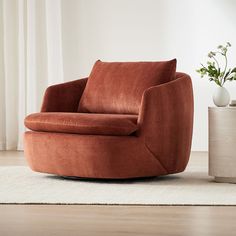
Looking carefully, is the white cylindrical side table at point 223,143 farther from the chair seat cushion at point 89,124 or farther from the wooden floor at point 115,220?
the wooden floor at point 115,220

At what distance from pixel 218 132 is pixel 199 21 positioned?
2.47 meters

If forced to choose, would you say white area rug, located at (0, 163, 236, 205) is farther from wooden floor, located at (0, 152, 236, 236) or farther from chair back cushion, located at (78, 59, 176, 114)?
chair back cushion, located at (78, 59, 176, 114)

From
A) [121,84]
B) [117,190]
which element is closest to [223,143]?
[117,190]

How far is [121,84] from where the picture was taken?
4.80m

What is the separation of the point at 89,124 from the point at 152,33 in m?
2.61

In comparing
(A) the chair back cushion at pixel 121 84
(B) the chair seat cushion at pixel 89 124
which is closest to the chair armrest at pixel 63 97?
(A) the chair back cushion at pixel 121 84

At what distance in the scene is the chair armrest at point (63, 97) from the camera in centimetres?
491

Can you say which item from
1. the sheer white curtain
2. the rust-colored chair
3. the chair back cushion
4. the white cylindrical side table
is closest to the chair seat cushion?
the rust-colored chair

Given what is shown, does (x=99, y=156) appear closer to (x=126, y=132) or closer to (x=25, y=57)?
(x=126, y=132)

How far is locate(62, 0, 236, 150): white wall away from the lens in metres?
6.56

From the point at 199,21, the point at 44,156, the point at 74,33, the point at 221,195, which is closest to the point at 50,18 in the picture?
the point at 74,33

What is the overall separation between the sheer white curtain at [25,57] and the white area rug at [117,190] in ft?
6.75

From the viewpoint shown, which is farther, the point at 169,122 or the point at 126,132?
the point at 169,122

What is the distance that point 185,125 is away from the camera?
4527mm
